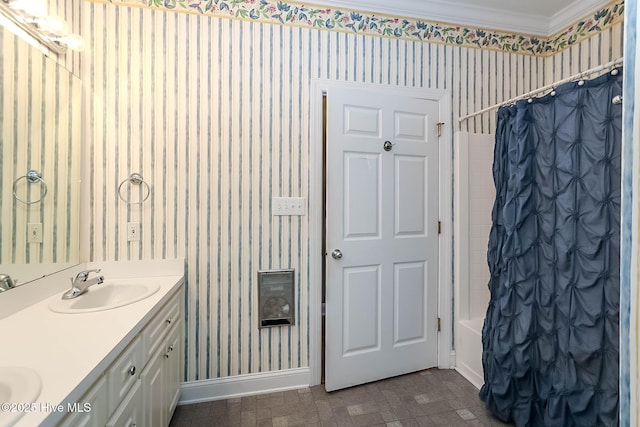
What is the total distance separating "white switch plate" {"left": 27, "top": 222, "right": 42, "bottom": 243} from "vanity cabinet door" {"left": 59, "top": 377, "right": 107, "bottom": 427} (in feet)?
2.81

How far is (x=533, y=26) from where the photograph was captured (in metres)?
2.28

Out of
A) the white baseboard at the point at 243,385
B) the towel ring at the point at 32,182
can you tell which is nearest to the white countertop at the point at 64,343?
the towel ring at the point at 32,182

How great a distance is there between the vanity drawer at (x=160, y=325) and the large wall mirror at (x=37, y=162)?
0.57 m

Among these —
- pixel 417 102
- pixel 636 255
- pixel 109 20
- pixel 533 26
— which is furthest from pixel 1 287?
pixel 533 26

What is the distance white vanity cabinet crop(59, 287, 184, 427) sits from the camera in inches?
34.6

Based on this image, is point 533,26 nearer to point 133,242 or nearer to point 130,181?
point 130,181

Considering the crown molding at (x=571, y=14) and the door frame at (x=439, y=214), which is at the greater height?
the crown molding at (x=571, y=14)

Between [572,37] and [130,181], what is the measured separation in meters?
3.29

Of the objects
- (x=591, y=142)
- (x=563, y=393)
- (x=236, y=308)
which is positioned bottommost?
(x=563, y=393)

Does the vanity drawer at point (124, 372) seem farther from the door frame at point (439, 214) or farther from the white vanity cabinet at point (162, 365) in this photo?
the door frame at point (439, 214)

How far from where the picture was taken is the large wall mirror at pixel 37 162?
3.92ft

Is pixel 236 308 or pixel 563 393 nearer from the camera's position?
pixel 563 393

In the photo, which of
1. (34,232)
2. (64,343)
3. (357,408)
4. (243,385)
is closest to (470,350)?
(357,408)

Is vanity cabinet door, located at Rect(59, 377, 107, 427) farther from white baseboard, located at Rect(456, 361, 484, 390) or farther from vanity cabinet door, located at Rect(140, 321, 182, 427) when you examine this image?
white baseboard, located at Rect(456, 361, 484, 390)
